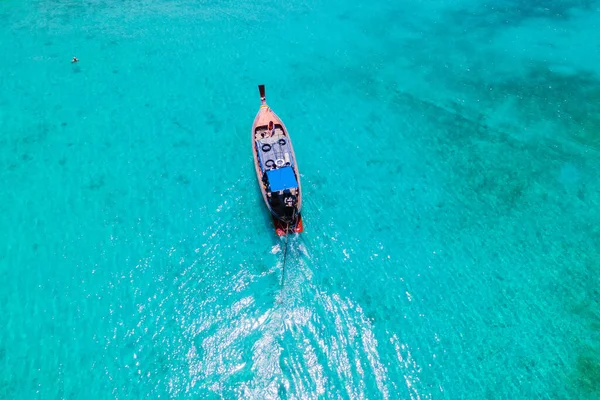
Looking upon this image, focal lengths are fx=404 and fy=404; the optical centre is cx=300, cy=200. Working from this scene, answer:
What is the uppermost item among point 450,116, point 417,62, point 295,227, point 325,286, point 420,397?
point 417,62

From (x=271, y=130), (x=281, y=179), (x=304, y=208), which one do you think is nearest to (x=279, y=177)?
(x=281, y=179)

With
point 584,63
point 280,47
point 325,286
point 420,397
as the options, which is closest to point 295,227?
point 325,286

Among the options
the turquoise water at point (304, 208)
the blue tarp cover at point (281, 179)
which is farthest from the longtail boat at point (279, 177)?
the turquoise water at point (304, 208)

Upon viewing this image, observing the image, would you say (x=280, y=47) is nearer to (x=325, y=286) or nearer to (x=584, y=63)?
(x=325, y=286)

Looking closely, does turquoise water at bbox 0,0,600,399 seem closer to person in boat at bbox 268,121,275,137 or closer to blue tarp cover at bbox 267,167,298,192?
person in boat at bbox 268,121,275,137

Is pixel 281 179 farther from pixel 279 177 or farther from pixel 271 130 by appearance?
pixel 271 130
